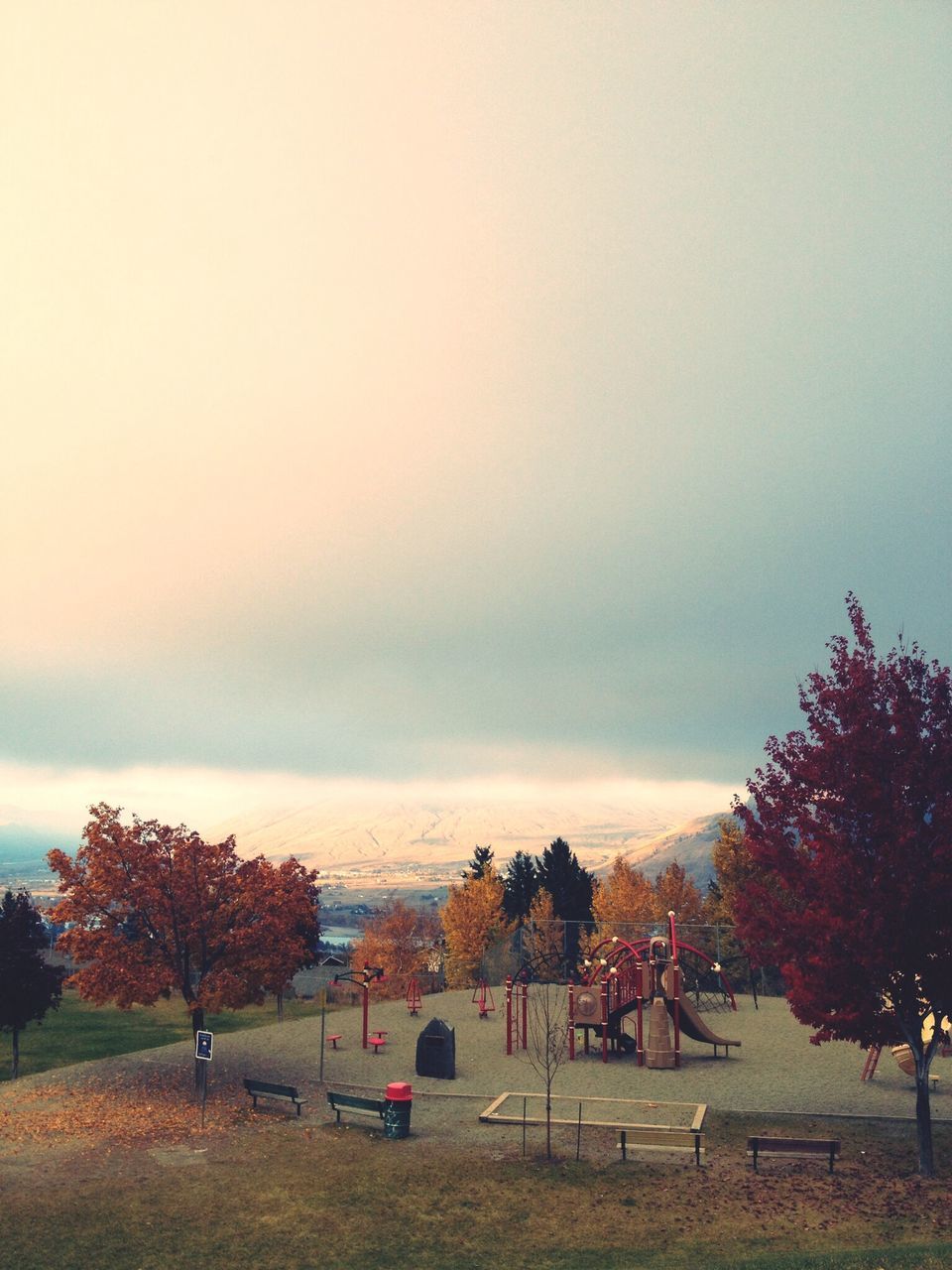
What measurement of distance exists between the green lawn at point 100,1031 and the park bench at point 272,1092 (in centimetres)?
1382

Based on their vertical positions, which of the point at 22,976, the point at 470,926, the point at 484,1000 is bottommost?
the point at 470,926

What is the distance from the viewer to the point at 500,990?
191 feet

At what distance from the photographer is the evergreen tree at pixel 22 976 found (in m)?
34.3

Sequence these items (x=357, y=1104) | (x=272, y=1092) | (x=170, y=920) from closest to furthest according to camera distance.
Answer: (x=357, y=1104), (x=272, y=1092), (x=170, y=920)

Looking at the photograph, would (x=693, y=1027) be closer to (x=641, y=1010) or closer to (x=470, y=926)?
(x=641, y=1010)

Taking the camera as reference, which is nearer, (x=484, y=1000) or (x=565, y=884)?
(x=484, y=1000)

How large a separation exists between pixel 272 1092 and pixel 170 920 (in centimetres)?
599

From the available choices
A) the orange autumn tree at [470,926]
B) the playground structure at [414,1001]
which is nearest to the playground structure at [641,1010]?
the playground structure at [414,1001]

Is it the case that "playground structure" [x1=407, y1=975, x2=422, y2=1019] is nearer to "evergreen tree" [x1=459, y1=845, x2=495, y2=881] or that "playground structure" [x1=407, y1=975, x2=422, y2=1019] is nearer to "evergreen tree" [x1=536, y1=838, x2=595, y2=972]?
"evergreen tree" [x1=459, y1=845, x2=495, y2=881]

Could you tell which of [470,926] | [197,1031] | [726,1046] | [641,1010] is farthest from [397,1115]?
[470,926]

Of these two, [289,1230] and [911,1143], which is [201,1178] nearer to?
[289,1230]

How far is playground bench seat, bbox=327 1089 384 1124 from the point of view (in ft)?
84.4

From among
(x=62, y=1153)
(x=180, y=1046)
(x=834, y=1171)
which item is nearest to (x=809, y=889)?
(x=834, y=1171)

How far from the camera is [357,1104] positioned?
26.0 metres
